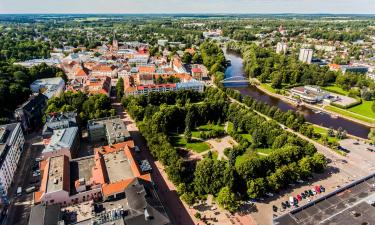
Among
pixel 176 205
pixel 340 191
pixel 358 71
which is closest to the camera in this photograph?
pixel 340 191

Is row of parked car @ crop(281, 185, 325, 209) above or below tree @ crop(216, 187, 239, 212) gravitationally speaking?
below

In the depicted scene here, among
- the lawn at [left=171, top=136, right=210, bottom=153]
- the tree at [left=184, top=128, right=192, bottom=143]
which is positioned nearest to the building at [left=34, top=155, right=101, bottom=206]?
the lawn at [left=171, top=136, right=210, bottom=153]

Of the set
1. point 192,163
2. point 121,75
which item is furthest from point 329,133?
point 121,75

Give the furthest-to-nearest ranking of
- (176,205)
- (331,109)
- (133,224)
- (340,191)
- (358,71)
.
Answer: (358,71)
(331,109)
(176,205)
(340,191)
(133,224)

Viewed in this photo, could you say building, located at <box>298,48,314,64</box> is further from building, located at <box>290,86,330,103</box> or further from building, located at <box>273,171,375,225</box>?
building, located at <box>273,171,375,225</box>

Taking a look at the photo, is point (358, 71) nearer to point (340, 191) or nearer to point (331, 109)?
point (331, 109)

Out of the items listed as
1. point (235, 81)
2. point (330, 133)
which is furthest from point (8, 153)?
point (235, 81)

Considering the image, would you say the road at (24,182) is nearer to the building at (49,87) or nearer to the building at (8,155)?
the building at (8,155)
